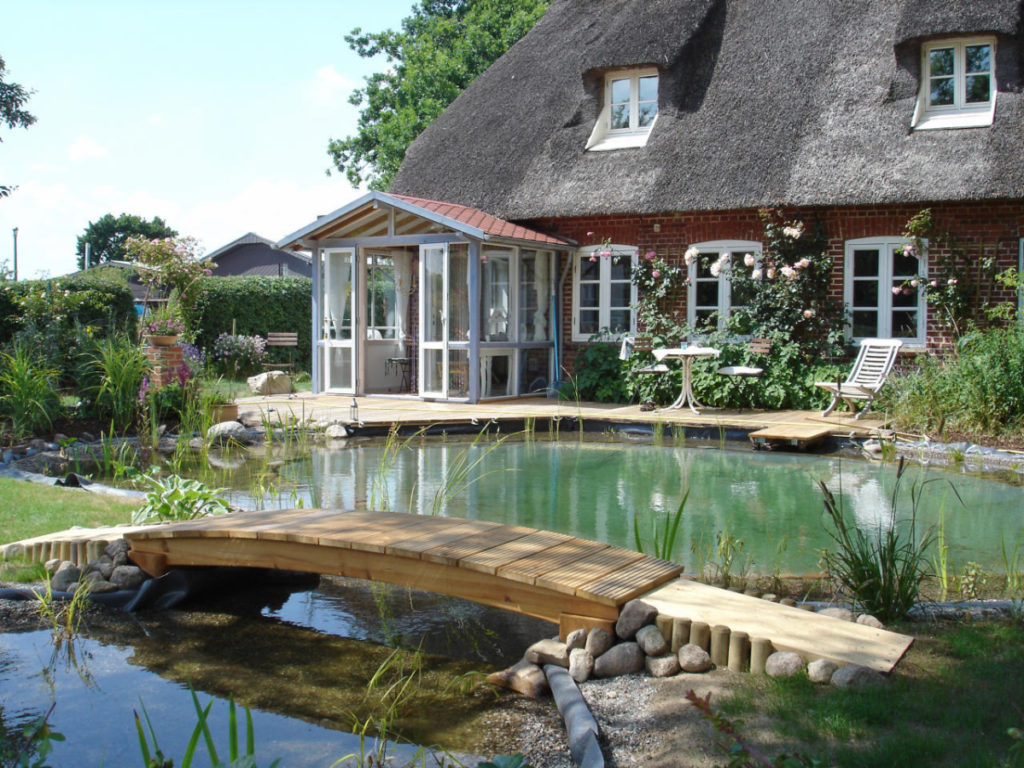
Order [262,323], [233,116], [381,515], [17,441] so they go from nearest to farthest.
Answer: [381,515] < [17,441] < [233,116] < [262,323]

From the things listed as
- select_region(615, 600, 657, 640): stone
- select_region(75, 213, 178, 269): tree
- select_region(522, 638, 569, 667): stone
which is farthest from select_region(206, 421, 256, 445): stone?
select_region(75, 213, 178, 269): tree

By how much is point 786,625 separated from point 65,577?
136 inches

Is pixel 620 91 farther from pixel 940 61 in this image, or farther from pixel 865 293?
pixel 865 293

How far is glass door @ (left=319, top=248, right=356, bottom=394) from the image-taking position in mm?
13656

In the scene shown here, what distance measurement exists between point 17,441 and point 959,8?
11.3 metres

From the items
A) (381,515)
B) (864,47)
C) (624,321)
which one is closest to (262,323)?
(624,321)

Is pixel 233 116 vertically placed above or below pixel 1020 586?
above

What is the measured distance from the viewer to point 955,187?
10977mm

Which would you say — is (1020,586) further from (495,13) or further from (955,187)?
(495,13)

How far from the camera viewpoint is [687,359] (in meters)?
11.7

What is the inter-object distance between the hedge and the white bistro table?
30.5 feet

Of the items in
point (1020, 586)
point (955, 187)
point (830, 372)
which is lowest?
point (1020, 586)

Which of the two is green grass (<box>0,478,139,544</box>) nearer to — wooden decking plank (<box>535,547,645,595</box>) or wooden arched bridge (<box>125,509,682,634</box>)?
wooden arched bridge (<box>125,509,682,634</box>)

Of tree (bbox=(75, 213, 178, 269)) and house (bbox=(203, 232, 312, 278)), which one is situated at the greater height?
tree (bbox=(75, 213, 178, 269))
